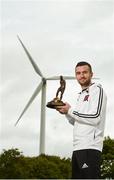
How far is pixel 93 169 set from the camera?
6652mm

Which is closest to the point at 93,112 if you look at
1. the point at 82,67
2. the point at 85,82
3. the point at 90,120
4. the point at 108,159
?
the point at 90,120

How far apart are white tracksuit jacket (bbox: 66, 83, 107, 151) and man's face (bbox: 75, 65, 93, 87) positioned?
0.52 feet

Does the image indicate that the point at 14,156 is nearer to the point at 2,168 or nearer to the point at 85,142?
the point at 2,168

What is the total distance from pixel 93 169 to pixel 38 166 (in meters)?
64.6

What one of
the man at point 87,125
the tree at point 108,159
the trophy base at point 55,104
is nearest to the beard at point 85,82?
the man at point 87,125

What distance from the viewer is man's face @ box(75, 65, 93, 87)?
6.99 metres

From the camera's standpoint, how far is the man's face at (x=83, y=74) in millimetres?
6988

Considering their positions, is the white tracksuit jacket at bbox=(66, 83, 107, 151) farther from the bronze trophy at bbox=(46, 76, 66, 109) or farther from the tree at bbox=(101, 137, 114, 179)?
the tree at bbox=(101, 137, 114, 179)

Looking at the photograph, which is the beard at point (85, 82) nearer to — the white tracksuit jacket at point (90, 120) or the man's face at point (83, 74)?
the man's face at point (83, 74)

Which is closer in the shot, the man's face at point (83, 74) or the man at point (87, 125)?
the man at point (87, 125)

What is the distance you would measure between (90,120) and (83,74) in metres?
0.61

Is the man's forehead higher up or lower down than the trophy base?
higher up

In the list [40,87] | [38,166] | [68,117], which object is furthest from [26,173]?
[68,117]

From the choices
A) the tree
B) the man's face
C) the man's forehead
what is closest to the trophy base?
the man's face
